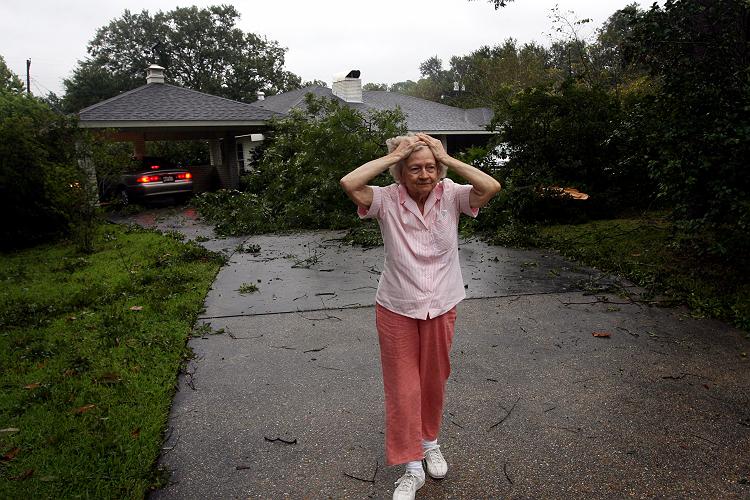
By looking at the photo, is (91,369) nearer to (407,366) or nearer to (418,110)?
(407,366)

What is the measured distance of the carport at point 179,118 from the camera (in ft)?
53.0

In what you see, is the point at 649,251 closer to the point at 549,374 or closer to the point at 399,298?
the point at 549,374

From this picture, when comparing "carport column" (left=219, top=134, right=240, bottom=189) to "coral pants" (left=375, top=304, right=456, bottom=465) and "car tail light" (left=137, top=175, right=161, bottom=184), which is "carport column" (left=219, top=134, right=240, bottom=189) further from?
"coral pants" (left=375, top=304, right=456, bottom=465)

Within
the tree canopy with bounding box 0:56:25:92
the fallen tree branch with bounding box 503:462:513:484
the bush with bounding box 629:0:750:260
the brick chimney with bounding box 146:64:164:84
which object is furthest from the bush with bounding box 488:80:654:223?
the tree canopy with bounding box 0:56:25:92

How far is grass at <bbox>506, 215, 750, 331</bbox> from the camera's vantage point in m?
5.32

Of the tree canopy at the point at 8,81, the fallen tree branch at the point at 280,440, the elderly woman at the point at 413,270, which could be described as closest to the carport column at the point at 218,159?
the fallen tree branch at the point at 280,440

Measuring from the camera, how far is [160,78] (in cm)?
2166

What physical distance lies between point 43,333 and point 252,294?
2.15 m

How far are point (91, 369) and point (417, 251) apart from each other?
3033mm

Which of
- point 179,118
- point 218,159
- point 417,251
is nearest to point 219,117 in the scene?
point 179,118

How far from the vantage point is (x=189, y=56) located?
2061 inches

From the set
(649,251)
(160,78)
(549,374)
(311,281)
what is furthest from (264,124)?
(549,374)

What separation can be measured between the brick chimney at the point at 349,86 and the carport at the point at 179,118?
24.6 ft

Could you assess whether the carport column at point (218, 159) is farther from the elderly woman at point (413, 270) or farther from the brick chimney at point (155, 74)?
the elderly woman at point (413, 270)
